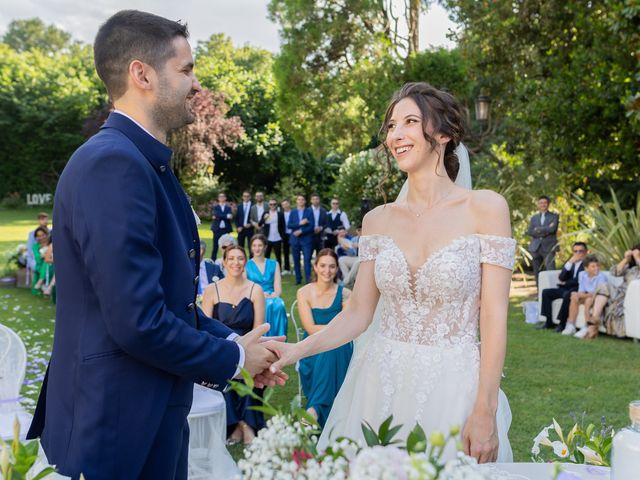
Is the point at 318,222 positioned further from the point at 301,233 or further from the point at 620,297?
the point at 620,297

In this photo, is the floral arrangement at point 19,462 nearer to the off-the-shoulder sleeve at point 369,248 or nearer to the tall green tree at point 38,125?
the off-the-shoulder sleeve at point 369,248

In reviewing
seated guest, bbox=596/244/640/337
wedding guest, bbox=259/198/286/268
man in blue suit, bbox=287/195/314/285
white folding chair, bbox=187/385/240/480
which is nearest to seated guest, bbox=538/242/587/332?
seated guest, bbox=596/244/640/337

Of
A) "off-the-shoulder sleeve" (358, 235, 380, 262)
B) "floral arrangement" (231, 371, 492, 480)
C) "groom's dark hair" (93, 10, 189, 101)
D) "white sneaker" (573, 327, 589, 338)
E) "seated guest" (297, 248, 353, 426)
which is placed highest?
"groom's dark hair" (93, 10, 189, 101)

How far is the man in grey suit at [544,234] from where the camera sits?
14.5 meters

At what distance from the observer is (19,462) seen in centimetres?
138

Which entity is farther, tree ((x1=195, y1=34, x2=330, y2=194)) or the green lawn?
tree ((x1=195, y1=34, x2=330, y2=194))

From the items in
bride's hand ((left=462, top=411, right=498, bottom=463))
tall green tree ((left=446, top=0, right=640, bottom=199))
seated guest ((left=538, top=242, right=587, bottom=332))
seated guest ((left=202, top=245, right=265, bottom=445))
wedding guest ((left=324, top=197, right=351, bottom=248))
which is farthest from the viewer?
wedding guest ((left=324, top=197, right=351, bottom=248))

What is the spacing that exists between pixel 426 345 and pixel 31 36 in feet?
295

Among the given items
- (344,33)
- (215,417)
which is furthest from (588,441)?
(344,33)

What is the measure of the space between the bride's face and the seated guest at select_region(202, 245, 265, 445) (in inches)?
157

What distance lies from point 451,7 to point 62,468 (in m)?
17.4

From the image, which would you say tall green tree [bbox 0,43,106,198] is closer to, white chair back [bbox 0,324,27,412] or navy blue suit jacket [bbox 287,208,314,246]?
navy blue suit jacket [bbox 287,208,314,246]

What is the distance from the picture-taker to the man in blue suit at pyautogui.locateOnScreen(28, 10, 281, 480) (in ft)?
5.83

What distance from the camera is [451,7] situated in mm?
17359
